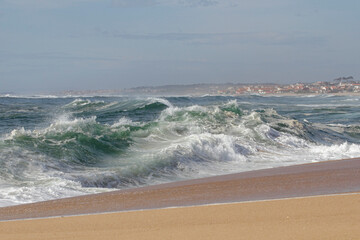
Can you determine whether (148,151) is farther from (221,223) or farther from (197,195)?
(221,223)

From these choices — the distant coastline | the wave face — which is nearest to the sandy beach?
the wave face

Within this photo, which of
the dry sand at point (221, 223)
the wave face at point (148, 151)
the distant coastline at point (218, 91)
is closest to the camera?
the dry sand at point (221, 223)

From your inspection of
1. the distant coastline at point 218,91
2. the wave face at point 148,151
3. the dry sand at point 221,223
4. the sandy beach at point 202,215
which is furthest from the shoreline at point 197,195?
the distant coastline at point 218,91

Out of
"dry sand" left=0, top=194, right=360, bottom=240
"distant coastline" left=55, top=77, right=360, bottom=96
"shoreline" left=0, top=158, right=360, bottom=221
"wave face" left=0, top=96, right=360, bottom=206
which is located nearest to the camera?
"dry sand" left=0, top=194, right=360, bottom=240

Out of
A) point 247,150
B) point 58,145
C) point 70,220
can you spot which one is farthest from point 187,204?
point 247,150

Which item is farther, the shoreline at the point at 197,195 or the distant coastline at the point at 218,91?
the distant coastline at the point at 218,91

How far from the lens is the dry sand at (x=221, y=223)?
4336mm

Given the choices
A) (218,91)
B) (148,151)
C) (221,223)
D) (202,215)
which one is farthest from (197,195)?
(218,91)

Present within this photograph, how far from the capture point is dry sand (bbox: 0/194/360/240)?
4.34 metres

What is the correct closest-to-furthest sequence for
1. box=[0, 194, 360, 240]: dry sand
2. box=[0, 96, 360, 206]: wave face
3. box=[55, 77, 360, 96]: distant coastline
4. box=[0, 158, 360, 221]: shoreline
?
1. box=[0, 194, 360, 240]: dry sand
2. box=[0, 158, 360, 221]: shoreline
3. box=[0, 96, 360, 206]: wave face
4. box=[55, 77, 360, 96]: distant coastline

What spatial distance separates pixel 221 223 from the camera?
4691 millimetres

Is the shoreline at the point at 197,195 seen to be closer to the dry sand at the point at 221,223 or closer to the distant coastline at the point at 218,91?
the dry sand at the point at 221,223

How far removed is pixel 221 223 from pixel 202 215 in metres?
0.36

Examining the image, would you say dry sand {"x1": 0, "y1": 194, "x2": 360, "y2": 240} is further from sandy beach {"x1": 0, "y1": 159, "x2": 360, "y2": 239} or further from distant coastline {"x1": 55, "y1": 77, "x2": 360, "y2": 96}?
distant coastline {"x1": 55, "y1": 77, "x2": 360, "y2": 96}
